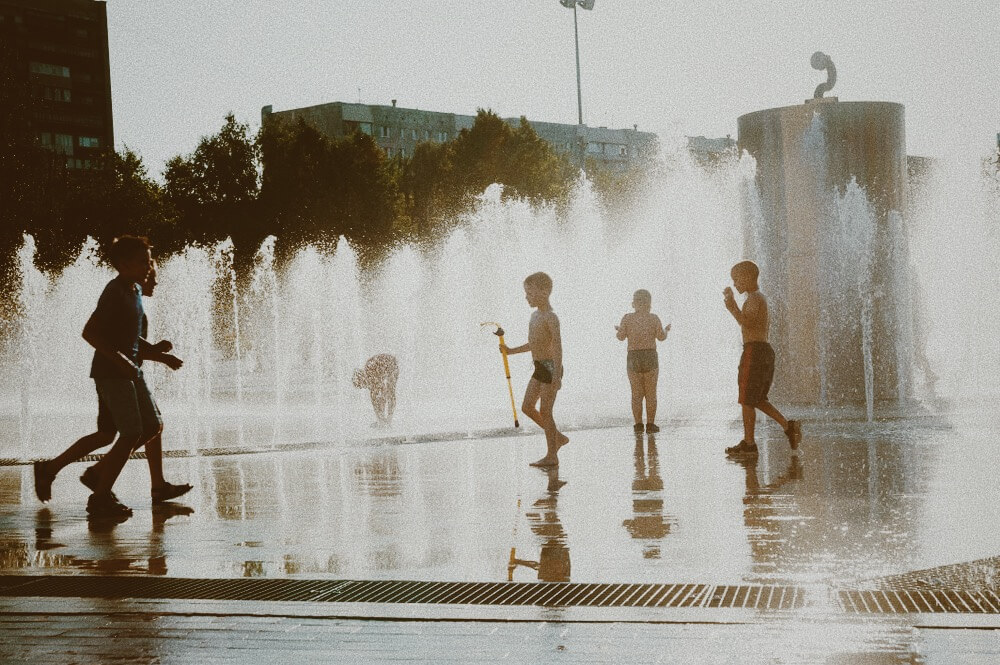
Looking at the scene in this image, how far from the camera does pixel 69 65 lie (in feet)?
312

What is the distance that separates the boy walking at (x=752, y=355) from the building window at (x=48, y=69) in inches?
3480

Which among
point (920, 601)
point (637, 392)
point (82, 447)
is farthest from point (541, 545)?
point (637, 392)

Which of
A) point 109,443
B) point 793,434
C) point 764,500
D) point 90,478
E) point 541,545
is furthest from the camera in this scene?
point 793,434

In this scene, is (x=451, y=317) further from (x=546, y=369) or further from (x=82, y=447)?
(x=82, y=447)

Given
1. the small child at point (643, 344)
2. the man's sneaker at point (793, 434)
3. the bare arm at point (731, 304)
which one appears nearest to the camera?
the bare arm at point (731, 304)

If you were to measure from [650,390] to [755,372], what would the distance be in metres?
3.26

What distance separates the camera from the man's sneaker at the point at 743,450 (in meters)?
11.3

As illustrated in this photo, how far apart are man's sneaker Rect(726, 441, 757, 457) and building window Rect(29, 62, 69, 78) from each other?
291ft

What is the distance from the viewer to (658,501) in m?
8.61

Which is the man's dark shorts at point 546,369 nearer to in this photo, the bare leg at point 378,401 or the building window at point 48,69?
the bare leg at point 378,401

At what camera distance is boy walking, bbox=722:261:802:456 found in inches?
438

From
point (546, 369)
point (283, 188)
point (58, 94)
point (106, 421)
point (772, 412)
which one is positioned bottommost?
point (772, 412)

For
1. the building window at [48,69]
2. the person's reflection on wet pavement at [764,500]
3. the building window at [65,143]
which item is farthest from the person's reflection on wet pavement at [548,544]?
the building window at [48,69]

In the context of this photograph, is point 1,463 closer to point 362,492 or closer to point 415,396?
Result: point 362,492
